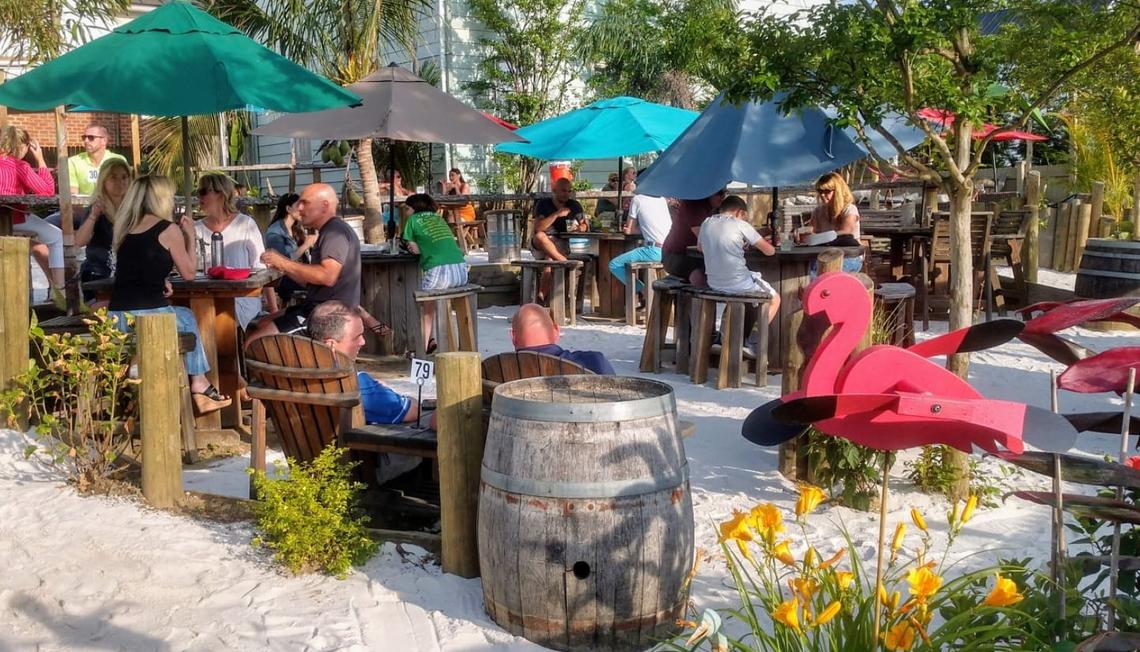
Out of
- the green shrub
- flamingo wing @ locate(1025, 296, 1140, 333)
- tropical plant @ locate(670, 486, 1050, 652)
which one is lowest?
the green shrub

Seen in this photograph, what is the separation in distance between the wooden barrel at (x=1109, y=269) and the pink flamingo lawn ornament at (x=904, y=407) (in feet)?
25.1

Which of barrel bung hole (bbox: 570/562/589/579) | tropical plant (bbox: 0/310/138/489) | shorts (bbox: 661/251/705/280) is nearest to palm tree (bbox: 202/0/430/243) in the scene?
shorts (bbox: 661/251/705/280)

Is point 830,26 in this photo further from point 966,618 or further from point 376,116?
point 376,116

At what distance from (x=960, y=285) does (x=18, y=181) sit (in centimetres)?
897

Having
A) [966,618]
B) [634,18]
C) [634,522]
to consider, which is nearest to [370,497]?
[634,522]

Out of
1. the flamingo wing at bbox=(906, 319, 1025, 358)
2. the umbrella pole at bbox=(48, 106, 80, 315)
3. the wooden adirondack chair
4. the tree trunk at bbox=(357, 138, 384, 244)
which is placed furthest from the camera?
the tree trunk at bbox=(357, 138, 384, 244)

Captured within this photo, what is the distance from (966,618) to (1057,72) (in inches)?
133

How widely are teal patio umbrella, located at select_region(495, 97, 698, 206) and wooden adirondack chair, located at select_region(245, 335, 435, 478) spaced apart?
6996 mm

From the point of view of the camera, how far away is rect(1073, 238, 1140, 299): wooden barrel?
9.45 metres

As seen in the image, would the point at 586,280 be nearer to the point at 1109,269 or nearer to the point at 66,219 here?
the point at 1109,269

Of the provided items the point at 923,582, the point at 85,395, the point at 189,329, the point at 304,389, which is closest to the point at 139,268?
the point at 189,329

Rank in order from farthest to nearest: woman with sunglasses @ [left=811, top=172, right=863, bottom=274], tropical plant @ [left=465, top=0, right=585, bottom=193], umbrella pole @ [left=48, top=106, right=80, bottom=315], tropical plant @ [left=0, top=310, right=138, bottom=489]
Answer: tropical plant @ [left=465, top=0, right=585, bottom=193]
woman with sunglasses @ [left=811, top=172, right=863, bottom=274]
umbrella pole @ [left=48, top=106, right=80, bottom=315]
tropical plant @ [left=0, top=310, right=138, bottom=489]

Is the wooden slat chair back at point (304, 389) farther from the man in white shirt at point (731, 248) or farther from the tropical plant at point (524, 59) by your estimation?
the tropical plant at point (524, 59)

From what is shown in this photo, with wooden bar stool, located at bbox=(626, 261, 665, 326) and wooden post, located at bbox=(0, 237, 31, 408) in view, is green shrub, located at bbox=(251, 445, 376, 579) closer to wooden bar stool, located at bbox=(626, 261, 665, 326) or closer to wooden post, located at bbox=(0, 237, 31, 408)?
wooden post, located at bbox=(0, 237, 31, 408)
